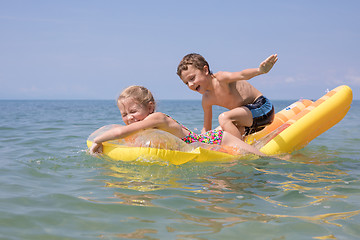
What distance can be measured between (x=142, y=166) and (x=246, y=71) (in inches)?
57.9

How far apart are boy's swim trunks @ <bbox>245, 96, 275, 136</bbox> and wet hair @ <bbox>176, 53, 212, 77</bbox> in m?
0.72

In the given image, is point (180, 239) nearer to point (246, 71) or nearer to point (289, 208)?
point (289, 208)

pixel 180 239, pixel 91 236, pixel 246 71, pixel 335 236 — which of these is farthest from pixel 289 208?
pixel 246 71

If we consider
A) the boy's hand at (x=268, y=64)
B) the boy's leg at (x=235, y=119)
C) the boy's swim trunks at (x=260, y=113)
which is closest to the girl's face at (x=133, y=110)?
the boy's leg at (x=235, y=119)

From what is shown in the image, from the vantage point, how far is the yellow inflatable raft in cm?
342

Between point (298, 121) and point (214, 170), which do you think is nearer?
point (214, 170)

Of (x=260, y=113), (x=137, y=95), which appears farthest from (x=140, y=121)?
(x=260, y=113)

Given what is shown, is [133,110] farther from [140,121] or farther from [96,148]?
[96,148]

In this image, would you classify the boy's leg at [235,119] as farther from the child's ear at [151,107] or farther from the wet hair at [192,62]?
the child's ear at [151,107]

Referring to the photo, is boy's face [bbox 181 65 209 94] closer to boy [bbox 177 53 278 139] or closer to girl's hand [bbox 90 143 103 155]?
boy [bbox 177 53 278 139]

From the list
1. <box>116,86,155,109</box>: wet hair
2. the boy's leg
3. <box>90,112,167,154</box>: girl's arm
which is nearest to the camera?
<box>90,112,167,154</box>: girl's arm

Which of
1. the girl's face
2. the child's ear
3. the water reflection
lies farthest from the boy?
the girl's face

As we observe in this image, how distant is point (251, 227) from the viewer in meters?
2.03

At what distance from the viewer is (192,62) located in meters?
4.14
